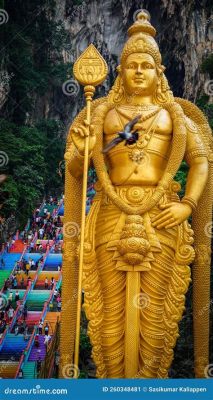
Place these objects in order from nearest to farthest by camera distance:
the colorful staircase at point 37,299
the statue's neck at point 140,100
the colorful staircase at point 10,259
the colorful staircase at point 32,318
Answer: the statue's neck at point 140,100
the colorful staircase at point 32,318
the colorful staircase at point 37,299
the colorful staircase at point 10,259

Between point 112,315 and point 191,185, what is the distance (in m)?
1.29

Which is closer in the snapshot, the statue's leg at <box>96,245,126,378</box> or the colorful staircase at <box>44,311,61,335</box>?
the statue's leg at <box>96,245,126,378</box>

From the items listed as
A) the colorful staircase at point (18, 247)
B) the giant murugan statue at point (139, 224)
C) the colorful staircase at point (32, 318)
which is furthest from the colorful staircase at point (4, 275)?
the giant murugan statue at point (139, 224)

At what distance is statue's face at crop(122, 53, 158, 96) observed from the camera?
5520mm

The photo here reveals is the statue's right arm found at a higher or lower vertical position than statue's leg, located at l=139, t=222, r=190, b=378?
higher

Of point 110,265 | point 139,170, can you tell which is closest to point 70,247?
point 110,265

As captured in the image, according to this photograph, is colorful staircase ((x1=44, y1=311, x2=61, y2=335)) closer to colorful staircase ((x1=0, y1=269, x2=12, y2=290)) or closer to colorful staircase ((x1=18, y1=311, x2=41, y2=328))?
colorful staircase ((x1=18, y1=311, x2=41, y2=328))

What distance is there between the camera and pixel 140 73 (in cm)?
552

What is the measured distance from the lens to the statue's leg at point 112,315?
5.12 m

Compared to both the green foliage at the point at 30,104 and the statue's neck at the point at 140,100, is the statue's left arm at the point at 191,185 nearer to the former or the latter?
the statue's neck at the point at 140,100

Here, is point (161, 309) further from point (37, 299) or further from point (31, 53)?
point (31, 53)

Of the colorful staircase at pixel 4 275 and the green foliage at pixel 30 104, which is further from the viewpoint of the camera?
the green foliage at pixel 30 104

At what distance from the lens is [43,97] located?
25234mm

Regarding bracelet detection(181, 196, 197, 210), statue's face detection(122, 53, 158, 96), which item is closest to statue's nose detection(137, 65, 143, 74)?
statue's face detection(122, 53, 158, 96)
